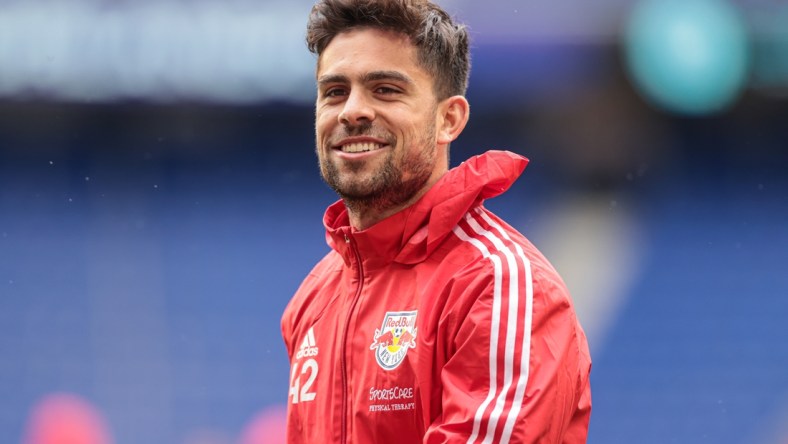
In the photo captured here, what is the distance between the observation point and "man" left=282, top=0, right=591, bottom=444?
2162 mm

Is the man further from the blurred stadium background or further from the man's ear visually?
the blurred stadium background

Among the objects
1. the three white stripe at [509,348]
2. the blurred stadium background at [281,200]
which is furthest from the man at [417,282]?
the blurred stadium background at [281,200]

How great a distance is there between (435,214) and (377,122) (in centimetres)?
26

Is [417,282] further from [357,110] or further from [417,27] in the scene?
[417,27]

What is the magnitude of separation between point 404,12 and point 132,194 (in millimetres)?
→ 4448

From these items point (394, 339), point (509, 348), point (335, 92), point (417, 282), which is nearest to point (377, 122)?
point (335, 92)

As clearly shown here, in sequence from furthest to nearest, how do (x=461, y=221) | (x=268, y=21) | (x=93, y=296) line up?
(x=93, y=296), (x=268, y=21), (x=461, y=221)

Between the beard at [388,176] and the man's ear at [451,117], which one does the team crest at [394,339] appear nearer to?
the beard at [388,176]

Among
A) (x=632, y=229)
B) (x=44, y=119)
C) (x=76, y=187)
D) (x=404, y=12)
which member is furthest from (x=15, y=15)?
(x=404, y=12)

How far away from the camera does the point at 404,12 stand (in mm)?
2521

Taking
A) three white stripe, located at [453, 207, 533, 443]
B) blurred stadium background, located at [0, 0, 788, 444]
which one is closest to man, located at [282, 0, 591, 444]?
three white stripe, located at [453, 207, 533, 443]

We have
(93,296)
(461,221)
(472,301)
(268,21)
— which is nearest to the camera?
(472,301)

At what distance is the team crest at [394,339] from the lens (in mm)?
2330

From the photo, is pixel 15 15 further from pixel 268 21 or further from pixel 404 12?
pixel 404 12
